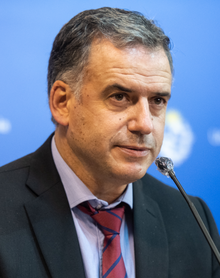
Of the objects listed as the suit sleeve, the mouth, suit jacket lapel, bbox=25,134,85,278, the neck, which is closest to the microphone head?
the mouth

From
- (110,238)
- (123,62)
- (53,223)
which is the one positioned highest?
(123,62)

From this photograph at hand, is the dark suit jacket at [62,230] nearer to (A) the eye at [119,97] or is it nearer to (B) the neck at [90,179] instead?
(B) the neck at [90,179]

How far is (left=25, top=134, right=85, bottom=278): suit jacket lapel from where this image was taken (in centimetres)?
134

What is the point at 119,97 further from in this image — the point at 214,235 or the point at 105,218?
the point at 214,235

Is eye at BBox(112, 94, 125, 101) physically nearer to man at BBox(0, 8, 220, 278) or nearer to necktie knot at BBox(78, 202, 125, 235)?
man at BBox(0, 8, 220, 278)

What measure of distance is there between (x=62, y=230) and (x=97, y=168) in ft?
0.93

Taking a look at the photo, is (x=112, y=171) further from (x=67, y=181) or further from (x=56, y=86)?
(x=56, y=86)

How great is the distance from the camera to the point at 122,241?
1.58 meters

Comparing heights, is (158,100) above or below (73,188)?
above

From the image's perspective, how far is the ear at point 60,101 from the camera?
1495 millimetres

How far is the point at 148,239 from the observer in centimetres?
160

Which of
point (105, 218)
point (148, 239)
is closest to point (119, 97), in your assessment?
point (105, 218)

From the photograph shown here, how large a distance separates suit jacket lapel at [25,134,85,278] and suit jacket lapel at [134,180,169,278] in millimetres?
301

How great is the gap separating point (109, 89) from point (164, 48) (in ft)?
1.12
